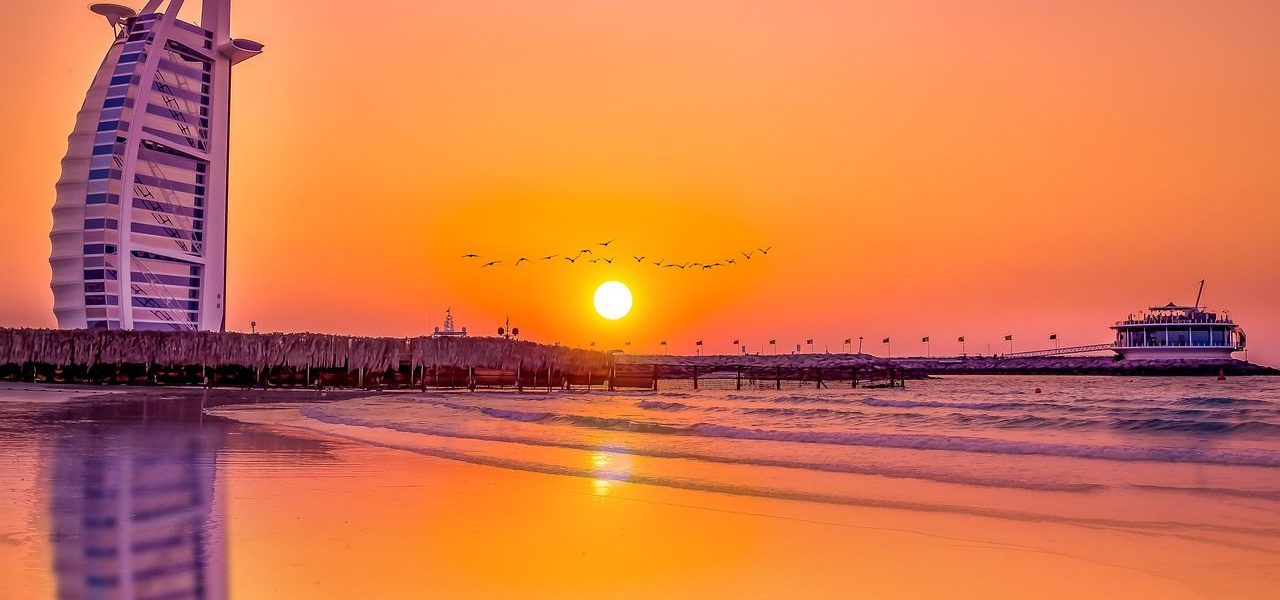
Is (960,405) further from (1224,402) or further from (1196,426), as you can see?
(1196,426)

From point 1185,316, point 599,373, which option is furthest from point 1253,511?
point 1185,316

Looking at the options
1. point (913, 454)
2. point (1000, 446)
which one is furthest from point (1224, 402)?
point (913, 454)

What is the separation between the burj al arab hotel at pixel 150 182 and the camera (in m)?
69.2

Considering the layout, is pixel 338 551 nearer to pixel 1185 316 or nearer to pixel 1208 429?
pixel 1208 429

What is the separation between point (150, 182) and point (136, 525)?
2966 inches

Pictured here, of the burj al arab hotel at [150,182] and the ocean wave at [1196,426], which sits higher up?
the burj al arab hotel at [150,182]

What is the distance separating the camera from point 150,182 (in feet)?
243

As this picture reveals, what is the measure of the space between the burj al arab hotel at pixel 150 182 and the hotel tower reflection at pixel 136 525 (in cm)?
6407

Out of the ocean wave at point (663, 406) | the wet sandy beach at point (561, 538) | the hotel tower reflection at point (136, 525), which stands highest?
the hotel tower reflection at point (136, 525)

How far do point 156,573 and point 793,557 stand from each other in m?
4.07

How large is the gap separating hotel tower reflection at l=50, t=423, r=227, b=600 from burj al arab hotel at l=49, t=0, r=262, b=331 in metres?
64.1

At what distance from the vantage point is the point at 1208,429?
21.8 meters

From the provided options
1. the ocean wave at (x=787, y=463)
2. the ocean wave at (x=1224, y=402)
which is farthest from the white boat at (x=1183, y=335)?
the ocean wave at (x=787, y=463)

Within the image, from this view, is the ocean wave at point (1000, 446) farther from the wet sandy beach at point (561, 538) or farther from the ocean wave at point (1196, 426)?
the ocean wave at point (1196, 426)
